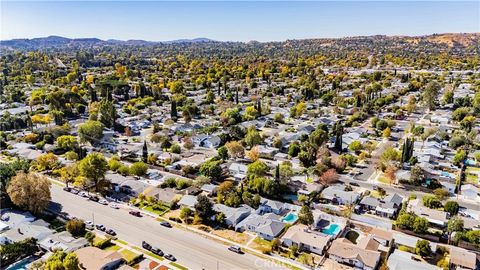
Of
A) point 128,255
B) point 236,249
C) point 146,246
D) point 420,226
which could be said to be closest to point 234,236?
point 236,249

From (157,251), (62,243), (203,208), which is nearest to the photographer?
(62,243)

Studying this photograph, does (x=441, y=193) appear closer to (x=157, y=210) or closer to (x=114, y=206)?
(x=157, y=210)

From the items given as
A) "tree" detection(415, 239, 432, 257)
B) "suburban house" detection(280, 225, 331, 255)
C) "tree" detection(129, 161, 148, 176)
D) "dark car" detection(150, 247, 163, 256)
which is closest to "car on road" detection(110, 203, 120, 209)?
"tree" detection(129, 161, 148, 176)

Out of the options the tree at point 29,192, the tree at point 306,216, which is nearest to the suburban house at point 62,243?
the tree at point 29,192

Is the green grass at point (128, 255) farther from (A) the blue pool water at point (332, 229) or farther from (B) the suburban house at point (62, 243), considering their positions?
(A) the blue pool water at point (332, 229)

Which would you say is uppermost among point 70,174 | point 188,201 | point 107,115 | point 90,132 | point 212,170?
point 107,115

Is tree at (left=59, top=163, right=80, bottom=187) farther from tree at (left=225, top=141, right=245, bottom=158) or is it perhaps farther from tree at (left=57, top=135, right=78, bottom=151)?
tree at (left=225, top=141, right=245, bottom=158)
